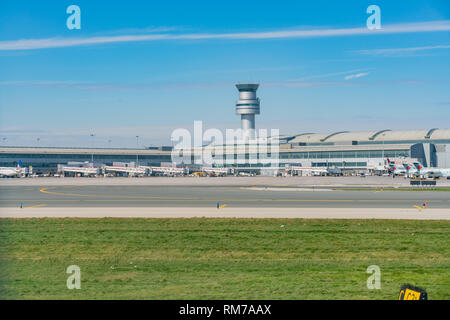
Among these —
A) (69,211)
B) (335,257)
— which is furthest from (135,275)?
(69,211)

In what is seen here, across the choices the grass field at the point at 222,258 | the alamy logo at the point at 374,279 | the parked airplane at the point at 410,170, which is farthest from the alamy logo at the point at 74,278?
the parked airplane at the point at 410,170

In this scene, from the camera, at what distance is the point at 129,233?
28.8 m

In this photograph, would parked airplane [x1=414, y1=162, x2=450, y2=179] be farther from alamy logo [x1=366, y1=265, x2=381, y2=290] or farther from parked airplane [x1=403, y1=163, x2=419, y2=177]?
alamy logo [x1=366, y1=265, x2=381, y2=290]

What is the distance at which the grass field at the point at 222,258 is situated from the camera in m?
15.7

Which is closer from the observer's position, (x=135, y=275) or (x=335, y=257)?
(x=135, y=275)

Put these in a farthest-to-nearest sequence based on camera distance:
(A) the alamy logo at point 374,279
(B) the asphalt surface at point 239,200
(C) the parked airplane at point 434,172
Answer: (C) the parked airplane at point 434,172 < (B) the asphalt surface at point 239,200 < (A) the alamy logo at point 374,279

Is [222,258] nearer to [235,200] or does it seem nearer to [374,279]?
[374,279]

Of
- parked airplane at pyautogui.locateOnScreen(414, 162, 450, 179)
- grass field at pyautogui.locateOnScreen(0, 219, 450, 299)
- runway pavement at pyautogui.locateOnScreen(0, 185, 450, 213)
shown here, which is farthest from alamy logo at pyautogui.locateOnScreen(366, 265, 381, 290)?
parked airplane at pyautogui.locateOnScreen(414, 162, 450, 179)

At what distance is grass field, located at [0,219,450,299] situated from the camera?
51.4ft

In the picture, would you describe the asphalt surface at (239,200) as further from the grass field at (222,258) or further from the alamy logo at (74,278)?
the alamy logo at (74,278)

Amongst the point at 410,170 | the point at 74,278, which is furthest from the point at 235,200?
the point at 410,170
